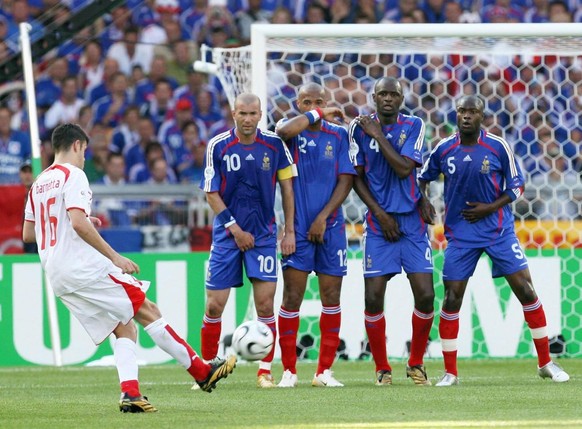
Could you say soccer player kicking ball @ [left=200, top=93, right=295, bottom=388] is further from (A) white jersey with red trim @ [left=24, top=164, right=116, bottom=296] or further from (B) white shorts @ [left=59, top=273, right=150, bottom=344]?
(A) white jersey with red trim @ [left=24, top=164, right=116, bottom=296]

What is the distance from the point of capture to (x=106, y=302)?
718cm

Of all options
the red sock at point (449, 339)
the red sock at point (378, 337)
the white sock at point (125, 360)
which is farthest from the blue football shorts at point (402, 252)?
the white sock at point (125, 360)

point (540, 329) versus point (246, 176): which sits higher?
point (246, 176)

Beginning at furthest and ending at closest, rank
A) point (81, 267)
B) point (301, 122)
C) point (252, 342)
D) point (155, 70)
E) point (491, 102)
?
1. point (155, 70)
2. point (491, 102)
3. point (301, 122)
4. point (252, 342)
5. point (81, 267)

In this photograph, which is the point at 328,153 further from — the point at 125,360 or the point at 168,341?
the point at 125,360

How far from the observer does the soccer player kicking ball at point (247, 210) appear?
9062mm

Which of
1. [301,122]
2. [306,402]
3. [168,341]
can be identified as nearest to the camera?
[168,341]

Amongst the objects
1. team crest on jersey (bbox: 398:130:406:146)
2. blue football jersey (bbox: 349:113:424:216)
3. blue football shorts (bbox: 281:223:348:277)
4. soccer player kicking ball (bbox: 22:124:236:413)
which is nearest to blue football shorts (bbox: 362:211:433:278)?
blue football jersey (bbox: 349:113:424:216)

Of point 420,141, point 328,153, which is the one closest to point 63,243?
point 328,153

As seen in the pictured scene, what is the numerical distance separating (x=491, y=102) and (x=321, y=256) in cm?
553

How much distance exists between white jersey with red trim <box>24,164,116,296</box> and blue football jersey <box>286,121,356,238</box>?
2.37 metres

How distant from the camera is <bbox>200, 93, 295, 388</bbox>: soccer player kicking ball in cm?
906

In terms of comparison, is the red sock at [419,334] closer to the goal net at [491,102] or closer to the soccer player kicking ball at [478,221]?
the soccer player kicking ball at [478,221]

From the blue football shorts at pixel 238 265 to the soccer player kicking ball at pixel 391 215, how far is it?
2.39ft
